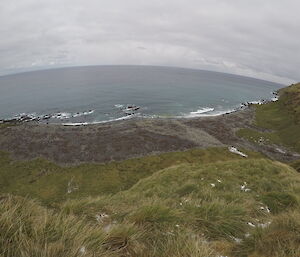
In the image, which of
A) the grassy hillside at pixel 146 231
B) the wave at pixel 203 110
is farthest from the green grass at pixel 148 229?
the wave at pixel 203 110

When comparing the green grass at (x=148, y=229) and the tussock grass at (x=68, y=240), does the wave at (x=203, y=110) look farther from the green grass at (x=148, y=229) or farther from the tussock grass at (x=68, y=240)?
the tussock grass at (x=68, y=240)

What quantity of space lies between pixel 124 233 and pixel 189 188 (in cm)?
995

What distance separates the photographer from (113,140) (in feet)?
256

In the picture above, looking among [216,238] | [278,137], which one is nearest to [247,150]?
[278,137]

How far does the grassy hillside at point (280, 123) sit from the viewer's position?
8900cm

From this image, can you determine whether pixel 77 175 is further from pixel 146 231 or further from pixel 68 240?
pixel 68 240

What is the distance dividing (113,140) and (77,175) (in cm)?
1862

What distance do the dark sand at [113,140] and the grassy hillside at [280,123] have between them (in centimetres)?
657

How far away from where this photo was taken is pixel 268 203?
11523mm

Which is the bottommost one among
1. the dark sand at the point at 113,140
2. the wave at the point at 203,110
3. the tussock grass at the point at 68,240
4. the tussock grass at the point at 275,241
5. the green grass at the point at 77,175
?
the wave at the point at 203,110

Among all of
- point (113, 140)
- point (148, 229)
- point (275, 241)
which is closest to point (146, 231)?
point (148, 229)

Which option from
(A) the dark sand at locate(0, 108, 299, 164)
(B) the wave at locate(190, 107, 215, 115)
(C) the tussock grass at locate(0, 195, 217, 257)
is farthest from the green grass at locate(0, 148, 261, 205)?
(B) the wave at locate(190, 107, 215, 115)

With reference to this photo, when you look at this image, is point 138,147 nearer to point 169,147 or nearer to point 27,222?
point 169,147

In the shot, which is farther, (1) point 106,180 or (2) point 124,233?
(1) point 106,180
